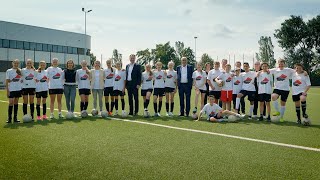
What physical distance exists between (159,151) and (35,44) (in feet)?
184

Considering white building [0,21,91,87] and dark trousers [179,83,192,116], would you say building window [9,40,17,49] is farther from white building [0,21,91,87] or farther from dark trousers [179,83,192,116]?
dark trousers [179,83,192,116]

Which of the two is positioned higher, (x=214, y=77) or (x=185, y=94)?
(x=214, y=77)

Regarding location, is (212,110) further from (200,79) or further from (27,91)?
(27,91)

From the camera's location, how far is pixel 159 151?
20.4 feet

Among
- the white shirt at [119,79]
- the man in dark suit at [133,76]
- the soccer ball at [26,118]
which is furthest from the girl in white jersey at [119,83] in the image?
the soccer ball at [26,118]

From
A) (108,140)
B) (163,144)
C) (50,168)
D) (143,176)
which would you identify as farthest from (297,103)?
(50,168)

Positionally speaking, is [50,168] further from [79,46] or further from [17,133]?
[79,46]

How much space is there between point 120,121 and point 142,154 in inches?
176

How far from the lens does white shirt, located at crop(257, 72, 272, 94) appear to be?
10.8 meters

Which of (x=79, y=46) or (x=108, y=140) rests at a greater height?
(x=79, y=46)

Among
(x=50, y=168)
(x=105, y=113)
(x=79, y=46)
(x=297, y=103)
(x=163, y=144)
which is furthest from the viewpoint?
(x=79, y=46)

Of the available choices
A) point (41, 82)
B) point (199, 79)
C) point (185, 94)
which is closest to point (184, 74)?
point (199, 79)

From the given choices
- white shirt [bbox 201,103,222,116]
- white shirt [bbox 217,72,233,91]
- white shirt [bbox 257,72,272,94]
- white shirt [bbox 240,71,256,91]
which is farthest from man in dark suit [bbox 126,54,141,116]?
white shirt [bbox 257,72,272,94]

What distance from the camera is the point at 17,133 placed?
26.8ft
